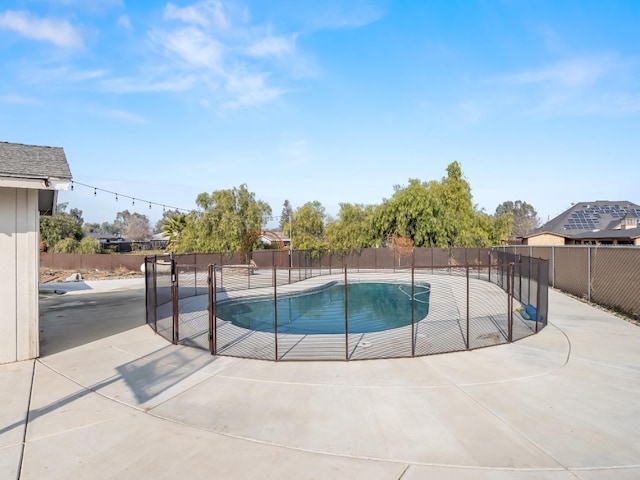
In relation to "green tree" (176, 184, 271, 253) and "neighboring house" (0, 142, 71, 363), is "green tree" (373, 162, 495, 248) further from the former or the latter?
"neighboring house" (0, 142, 71, 363)

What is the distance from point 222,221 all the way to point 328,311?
18183 millimetres

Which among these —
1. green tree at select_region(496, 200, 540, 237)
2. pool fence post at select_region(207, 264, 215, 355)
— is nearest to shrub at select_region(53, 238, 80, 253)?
pool fence post at select_region(207, 264, 215, 355)

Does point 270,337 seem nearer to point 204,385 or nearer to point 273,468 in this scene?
point 204,385

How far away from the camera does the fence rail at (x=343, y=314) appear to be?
774 centimetres

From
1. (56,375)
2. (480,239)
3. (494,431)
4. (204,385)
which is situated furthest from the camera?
(480,239)

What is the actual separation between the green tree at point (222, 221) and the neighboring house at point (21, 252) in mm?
22768

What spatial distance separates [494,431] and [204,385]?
12.7 feet

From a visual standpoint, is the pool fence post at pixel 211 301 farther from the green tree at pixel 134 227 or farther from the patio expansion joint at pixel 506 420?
the green tree at pixel 134 227

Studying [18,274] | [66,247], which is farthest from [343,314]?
[66,247]

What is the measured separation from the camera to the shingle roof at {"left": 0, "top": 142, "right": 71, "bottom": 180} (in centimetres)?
698

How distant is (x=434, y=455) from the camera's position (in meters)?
3.89

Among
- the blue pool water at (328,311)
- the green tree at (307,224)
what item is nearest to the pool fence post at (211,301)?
the blue pool water at (328,311)

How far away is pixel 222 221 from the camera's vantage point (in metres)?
31.0

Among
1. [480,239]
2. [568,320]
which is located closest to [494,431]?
[568,320]
